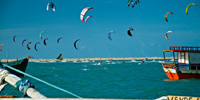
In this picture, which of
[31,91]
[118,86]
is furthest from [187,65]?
[31,91]

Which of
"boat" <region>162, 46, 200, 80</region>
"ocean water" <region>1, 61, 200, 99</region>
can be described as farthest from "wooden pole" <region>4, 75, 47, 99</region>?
"boat" <region>162, 46, 200, 80</region>

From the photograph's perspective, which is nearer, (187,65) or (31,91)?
(31,91)

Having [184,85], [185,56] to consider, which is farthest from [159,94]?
[185,56]

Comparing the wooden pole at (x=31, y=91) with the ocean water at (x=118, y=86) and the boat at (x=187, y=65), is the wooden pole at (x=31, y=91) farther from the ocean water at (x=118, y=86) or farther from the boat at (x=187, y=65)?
the boat at (x=187, y=65)

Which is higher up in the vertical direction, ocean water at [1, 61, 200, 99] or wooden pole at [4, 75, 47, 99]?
wooden pole at [4, 75, 47, 99]

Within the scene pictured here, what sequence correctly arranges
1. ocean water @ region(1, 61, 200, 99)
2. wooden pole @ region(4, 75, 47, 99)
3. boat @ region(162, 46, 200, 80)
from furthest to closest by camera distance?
boat @ region(162, 46, 200, 80), ocean water @ region(1, 61, 200, 99), wooden pole @ region(4, 75, 47, 99)

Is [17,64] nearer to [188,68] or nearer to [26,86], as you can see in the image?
[188,68]

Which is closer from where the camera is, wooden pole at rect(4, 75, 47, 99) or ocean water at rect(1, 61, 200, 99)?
wooden pole at rect(4, 75, 47, 99)

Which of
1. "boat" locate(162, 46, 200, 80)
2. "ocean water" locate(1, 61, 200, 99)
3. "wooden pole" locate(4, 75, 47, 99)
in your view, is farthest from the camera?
"boat" locate(162, 46, 200, 80)

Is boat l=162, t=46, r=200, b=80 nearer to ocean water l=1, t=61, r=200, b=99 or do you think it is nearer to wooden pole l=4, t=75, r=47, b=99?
ocean water l=1, t=61, r=200, b=99

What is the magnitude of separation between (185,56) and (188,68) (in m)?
1.37

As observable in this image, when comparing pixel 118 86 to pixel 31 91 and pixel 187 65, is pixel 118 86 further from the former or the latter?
pixel 31 91

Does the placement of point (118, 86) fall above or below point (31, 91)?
below

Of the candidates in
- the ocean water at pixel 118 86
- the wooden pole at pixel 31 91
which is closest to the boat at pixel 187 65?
the ocean water at pixel 118 86
